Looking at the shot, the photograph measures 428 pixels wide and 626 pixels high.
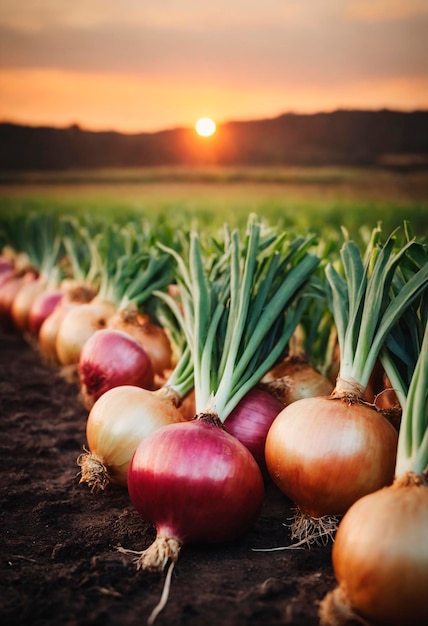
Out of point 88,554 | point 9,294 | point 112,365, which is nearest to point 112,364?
point 112,365

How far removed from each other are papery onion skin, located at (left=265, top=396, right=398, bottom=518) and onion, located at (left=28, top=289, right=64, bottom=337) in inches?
101

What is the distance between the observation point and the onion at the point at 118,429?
6.34 ft

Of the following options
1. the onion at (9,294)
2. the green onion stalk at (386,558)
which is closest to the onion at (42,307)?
the onion at (9,294)

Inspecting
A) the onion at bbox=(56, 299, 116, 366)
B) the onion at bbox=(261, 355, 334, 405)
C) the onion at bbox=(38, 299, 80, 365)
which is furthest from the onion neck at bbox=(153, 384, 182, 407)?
the onion at bbox=(38, 299, 80, 365)

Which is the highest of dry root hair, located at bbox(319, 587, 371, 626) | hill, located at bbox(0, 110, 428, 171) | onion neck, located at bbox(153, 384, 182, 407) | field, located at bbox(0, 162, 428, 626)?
hill, located at bbox(0, 110, 428, 171)

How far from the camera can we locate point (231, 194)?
885 cm

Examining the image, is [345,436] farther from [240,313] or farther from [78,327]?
[78,327]

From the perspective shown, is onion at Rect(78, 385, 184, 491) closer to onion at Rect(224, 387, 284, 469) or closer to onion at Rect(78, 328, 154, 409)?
onion at Rect(224, 387, 284, 469)

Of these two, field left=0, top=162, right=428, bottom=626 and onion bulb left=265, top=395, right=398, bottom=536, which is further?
onion bulb left=265, top=395, right=398, bottom=536

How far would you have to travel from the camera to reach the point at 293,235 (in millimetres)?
3221

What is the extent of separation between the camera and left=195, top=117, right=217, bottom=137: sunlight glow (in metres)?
8.00

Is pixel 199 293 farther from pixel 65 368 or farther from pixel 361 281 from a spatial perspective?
pixel 65 368

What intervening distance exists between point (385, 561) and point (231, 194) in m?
7.99

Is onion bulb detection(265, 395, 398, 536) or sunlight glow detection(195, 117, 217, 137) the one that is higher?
sunlight glow detection(195, 117, 217, 137)
